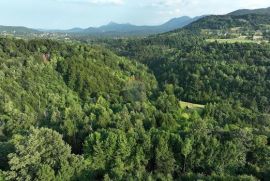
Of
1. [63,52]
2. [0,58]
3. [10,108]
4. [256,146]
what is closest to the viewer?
[256,146]

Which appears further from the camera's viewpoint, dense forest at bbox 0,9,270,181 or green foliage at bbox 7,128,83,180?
dense forest at bbox 0,9,270,181

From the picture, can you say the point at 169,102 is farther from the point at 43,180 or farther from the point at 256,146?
the point at 43,180

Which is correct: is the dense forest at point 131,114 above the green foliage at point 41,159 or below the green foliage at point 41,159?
below

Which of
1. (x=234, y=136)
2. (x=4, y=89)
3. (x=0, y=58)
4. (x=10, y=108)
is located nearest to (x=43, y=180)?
(x=234, y=136)

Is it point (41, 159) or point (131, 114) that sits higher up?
point (41, 159)

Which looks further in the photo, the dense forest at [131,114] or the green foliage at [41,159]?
the dense forest at [131,114]

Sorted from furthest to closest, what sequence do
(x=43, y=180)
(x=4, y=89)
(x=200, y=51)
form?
(x=200, y=51) < (x=4, y=89) < (x=43, y=180)

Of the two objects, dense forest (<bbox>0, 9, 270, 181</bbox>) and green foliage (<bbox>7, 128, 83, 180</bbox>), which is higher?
green foliage (<bbox>7, 128, 83, 180</bbox>)

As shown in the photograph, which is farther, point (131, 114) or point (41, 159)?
point (131, 114)
